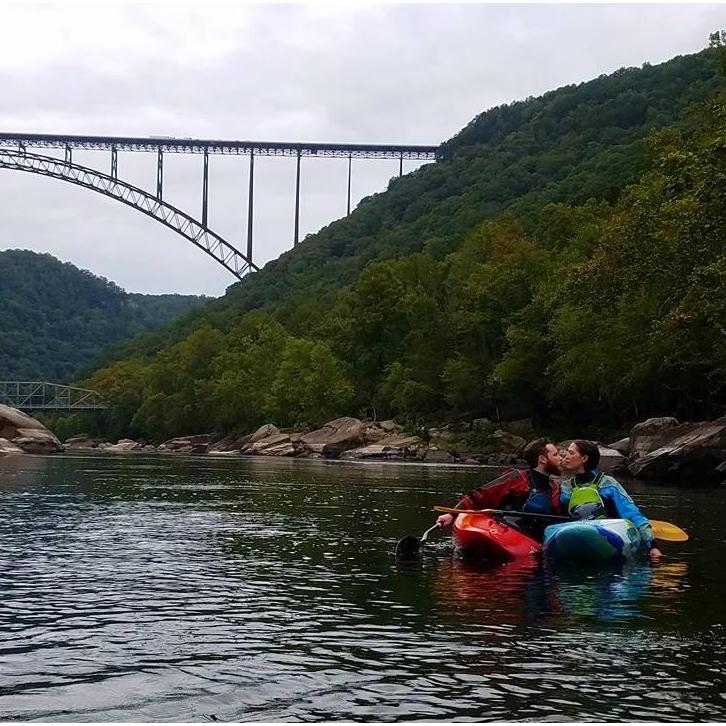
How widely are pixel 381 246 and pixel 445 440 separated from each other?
218ft

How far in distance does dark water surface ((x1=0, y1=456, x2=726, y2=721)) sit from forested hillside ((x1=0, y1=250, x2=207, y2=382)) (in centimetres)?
15449

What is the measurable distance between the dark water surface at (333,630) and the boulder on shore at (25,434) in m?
50.7

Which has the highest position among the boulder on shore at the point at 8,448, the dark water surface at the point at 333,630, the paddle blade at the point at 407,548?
the boulder on shore at the point at 8,448

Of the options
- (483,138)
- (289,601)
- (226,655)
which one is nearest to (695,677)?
(226,655)

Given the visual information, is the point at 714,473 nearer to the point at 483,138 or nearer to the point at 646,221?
the point at 646,221

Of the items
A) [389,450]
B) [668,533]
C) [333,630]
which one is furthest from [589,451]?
[389,450]

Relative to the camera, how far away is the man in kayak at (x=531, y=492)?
41.9 feet

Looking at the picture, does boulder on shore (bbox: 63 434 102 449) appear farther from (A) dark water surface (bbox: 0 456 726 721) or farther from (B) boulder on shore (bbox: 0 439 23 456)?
(A) dark water surface (bbox: 0 456 726 721)

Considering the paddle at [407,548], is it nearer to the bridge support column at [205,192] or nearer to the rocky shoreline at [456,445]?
the rocky shoreline at [456,445]

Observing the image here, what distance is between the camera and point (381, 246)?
119 meters

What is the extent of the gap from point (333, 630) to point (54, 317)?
179497 mm

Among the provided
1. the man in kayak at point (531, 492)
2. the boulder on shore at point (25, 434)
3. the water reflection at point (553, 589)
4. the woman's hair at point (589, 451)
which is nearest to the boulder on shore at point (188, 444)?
the boulder on shore at point (25, 434)

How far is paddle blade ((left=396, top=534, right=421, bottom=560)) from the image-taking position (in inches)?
484

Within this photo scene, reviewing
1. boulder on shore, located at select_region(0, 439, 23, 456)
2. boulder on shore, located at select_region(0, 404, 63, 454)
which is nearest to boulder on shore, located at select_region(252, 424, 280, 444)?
boulder on shore, located at select_region(0, 404, 63, 454)
